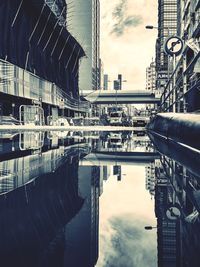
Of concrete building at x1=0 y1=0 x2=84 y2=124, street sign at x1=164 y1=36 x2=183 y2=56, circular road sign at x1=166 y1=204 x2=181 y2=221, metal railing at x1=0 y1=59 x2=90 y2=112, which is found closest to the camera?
circular road sign at x1=166 y1=204 x2=181 y2=221

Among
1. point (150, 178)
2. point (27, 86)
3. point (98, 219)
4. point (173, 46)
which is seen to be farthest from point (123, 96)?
point (98, 219)

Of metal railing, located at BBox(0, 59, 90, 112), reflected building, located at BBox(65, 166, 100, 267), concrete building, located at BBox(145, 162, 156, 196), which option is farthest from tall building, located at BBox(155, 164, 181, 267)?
metal railing, located at BBox(0, 59, 90, 112)

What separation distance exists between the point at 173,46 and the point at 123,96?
88.2 meters

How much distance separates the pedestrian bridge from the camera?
114 metres

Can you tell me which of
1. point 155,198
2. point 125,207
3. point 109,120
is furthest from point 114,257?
point 109,120

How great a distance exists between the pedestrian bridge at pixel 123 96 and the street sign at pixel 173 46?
83159 millimetres

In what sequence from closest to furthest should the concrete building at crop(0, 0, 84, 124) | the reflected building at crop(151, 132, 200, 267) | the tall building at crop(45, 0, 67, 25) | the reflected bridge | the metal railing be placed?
the reflected building at crop(151, 132, 200, 267), the reflected bridge, the metal railing, the concrete building at crop(0, 0, 84, 124), the tall building at crop(45, 0, 67, 25)

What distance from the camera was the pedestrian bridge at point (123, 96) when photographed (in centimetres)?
11400

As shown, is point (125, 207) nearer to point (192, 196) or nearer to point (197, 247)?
point (192, 196)

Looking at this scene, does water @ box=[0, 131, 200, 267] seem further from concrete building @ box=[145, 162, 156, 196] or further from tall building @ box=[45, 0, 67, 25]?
tall building @ box=[45, 0, 67, 25]

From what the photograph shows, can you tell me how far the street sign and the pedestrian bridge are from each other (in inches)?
3274

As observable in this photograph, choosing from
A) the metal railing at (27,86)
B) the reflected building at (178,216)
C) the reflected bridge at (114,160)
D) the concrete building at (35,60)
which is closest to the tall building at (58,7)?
the concrete building at (35,60)

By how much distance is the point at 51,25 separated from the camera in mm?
82688

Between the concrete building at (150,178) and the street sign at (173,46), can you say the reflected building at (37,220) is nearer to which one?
the concrete building at (150,178)
